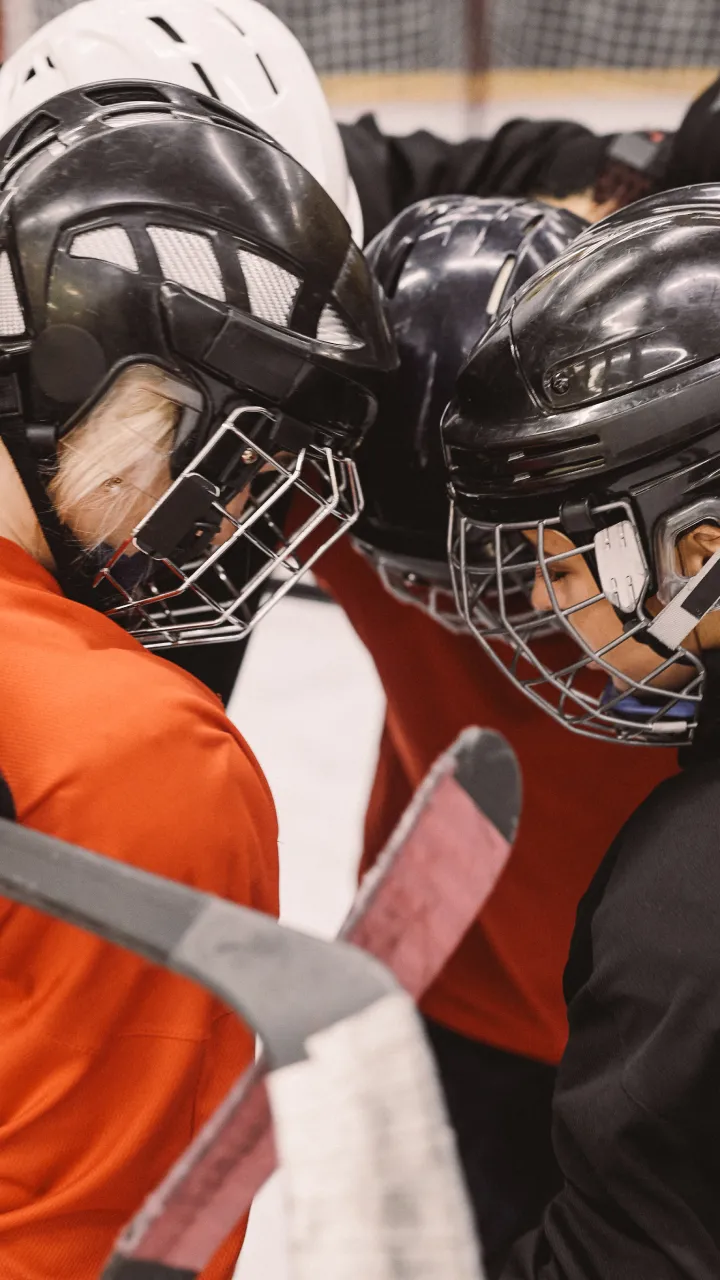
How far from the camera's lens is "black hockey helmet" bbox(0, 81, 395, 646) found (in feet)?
2.70

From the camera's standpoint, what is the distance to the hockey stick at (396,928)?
52 cm

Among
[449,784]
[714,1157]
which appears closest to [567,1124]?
[714,1157]

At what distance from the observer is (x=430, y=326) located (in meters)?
1.12

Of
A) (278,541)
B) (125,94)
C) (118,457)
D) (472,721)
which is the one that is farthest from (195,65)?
(472,721)

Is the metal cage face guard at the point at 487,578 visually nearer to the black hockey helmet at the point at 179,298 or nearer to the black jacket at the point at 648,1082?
the black hockey helmet at the point at 179,298

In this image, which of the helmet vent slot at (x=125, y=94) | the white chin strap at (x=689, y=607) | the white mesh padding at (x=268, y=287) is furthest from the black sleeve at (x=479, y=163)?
the white chin strap at (x=689, y=607)

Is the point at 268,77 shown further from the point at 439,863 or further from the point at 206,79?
the point at 439,863

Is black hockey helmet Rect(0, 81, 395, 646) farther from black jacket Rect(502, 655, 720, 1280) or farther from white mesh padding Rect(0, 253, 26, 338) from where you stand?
black jacket Rect(502, 655, 720, 1280)

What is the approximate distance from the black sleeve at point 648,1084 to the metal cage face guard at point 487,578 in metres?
0.31

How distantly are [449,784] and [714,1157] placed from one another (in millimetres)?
278

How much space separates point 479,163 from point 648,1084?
4.77 feet

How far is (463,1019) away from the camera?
1496mm

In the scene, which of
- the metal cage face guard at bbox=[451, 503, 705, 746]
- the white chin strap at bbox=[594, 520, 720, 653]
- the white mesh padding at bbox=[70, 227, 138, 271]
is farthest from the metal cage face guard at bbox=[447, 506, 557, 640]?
the white mesh padding at bbox=[70, 227, 138, 271]

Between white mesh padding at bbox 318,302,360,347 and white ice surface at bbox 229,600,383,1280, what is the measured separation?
0.32 metres
